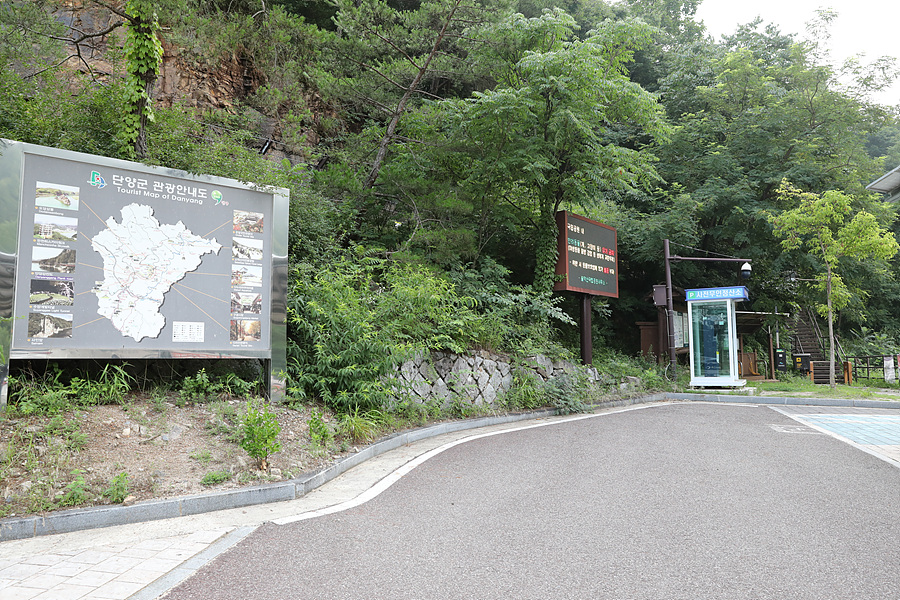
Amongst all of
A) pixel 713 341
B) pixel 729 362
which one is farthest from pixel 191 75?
pixel 729 362

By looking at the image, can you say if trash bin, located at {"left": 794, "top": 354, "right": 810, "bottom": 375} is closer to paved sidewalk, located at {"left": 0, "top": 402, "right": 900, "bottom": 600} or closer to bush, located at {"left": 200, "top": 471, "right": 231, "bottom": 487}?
paved sidewalk, located at {"left": 0, "top": 402, "right": 900, "bottom": 600}

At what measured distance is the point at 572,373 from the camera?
13930mm

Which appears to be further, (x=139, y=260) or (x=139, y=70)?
(x=139, y=70)

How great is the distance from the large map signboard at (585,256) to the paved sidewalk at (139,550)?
9.97 meters

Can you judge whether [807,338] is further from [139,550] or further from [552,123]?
[139,550]

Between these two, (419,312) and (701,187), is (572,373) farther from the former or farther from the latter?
(701,187)

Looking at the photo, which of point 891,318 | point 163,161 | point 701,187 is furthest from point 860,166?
point 163,161

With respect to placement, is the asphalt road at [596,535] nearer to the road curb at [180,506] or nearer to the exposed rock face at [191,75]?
the road curb at [180,506]

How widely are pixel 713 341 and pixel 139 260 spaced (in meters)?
17.8

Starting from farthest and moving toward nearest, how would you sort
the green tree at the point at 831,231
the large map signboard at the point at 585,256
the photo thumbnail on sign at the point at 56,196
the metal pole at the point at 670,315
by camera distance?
the metal pole at the point at 670,315 → the green tree at the point at 831,231 → the large map signboard at the point at 585,256 → the photo thumbnail on sign at the point at 56,196

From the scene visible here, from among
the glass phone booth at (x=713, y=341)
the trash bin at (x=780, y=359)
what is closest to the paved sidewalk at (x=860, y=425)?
the glass phone booth at (x=713, y=341)

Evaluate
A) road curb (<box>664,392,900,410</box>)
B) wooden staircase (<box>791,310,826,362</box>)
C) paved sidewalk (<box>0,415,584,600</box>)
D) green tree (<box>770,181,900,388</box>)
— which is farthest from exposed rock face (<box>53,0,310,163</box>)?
wooden staircase (<box>791,310,826,362</box>)

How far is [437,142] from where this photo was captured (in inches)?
553

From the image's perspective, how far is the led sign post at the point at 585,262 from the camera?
1544cm
